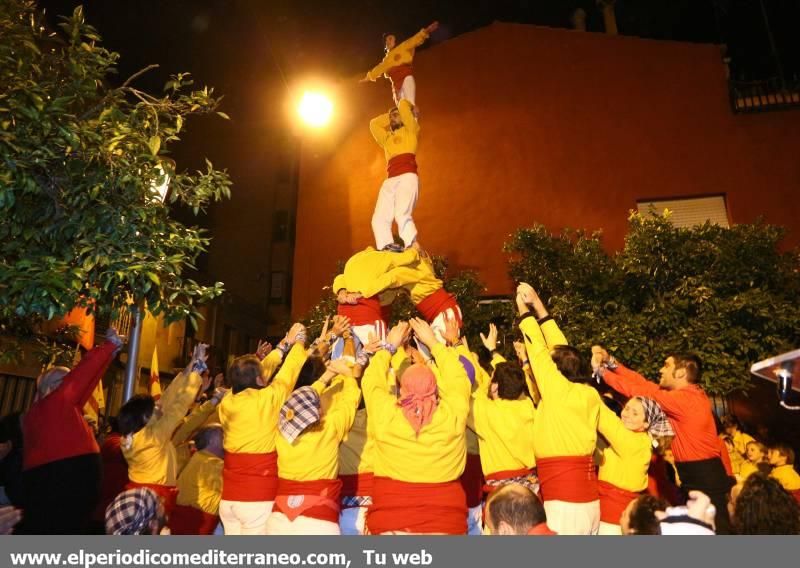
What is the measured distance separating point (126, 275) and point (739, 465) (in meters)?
7.02

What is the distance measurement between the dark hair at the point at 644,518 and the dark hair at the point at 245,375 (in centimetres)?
246

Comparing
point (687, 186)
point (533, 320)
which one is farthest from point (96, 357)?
point (687, 186)

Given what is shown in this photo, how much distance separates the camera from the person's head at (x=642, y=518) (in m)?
2.51

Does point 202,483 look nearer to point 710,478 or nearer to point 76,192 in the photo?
point 76,192

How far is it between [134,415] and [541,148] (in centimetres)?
997

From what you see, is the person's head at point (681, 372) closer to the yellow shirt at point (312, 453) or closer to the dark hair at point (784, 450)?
the yellow shirt at point (312, 453)

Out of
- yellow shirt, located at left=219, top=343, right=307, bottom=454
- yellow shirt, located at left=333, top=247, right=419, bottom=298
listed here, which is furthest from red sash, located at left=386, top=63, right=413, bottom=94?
yellow shirt, located at left=219, top=343, right=307, bottom=454

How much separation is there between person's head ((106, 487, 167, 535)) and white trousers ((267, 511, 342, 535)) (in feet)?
2.95

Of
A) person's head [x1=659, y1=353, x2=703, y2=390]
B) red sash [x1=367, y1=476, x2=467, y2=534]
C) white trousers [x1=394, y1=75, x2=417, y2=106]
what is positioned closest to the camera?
red sash [x1=367, y1=476, x2=467, y2=534]

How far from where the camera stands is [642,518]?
2539 mm

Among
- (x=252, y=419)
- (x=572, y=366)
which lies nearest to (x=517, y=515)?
(x=572, y=366)

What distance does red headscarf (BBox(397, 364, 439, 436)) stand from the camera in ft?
10.9

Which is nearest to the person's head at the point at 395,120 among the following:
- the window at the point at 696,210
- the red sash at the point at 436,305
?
the red sash at the point at 436,305

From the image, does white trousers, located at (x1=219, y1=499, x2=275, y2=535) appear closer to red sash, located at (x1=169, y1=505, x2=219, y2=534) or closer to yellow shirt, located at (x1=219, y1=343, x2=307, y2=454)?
yellow shirt, located at (x1=219, y1=343, x2=307, y2=454)
